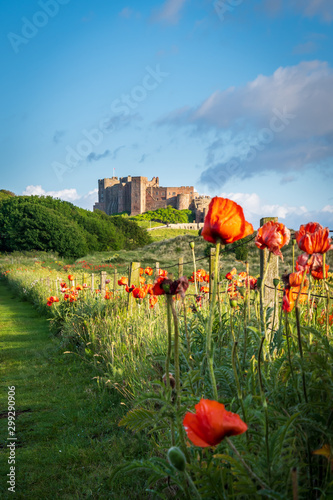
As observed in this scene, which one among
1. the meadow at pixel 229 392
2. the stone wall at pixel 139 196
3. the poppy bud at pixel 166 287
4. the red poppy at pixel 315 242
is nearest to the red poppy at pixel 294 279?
the meadow at pixel 229 392

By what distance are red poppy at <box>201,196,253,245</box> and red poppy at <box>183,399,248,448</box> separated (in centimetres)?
47

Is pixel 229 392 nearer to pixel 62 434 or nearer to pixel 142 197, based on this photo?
pixel 62 434

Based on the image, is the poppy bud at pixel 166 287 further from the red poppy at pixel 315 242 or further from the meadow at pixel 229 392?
the red poppy at pixel 315 242

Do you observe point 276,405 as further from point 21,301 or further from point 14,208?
point 14,208

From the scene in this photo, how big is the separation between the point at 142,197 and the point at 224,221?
70.0 metres

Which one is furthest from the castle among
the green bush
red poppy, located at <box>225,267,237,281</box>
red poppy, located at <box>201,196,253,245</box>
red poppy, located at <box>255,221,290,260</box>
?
red poppy, located at <box>201,196,253,245</box>

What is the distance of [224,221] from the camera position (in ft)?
3.59

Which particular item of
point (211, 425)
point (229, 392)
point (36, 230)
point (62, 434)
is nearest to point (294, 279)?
point (229, 392)

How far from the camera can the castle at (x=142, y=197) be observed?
70062 millimetres

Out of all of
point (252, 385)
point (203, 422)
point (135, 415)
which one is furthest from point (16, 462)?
point (203, 422)

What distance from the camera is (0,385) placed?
4.19 metres

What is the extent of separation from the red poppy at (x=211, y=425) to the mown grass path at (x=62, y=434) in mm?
1345

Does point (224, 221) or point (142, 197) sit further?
point (142, 197)

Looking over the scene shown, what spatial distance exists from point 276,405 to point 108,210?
244 feet
